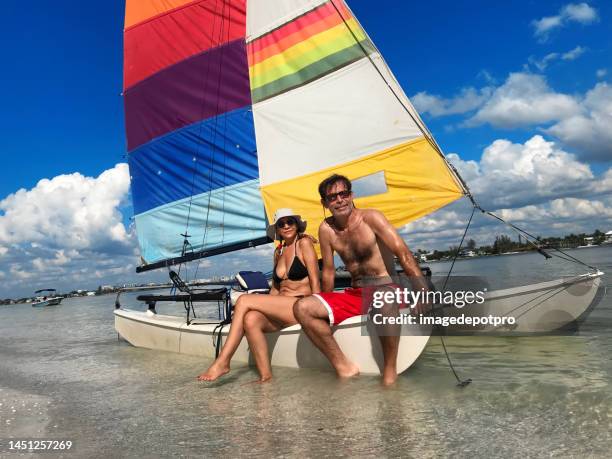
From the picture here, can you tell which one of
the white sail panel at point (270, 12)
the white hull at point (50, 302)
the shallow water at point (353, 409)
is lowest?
the white hull at point (50, 302)

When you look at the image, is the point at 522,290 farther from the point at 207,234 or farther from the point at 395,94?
the point at 207,234

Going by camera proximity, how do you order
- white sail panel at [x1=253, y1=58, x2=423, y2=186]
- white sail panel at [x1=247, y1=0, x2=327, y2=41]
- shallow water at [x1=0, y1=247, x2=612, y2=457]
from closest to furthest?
shallow water at [x1=0, y1=247, x2=612, y2=457], white sail panel at [x1=253, y1=58, x2=423, y2=186], white sail panel at [x1=247, y1=0, x2=327, y2=41]

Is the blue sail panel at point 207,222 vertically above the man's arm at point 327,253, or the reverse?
the blue sail panel at point 207,222

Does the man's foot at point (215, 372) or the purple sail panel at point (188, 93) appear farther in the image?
the purple sail panel at point (188, 93)

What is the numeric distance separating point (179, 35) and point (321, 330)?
6205mm

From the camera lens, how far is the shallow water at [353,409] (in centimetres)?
241

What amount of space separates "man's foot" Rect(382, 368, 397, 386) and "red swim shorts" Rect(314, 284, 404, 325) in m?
0.47

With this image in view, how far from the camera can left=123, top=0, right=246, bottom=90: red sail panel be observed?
725 cm

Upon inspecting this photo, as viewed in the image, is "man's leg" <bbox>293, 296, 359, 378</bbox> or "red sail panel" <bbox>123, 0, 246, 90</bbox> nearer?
"man's leg" <bbox>293, 296, 359, 378</bbox>

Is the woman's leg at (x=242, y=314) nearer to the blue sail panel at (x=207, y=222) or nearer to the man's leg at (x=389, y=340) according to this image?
the man's leg at (x=389, y=340)

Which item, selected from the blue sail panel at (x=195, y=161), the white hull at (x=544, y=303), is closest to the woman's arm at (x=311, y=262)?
the white hull at (x=544, y=303)

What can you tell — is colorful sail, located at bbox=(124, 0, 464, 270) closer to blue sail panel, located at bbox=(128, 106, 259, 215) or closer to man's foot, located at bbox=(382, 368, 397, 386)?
blue sail panel, located at bbox=(128, 106, 259, 215)

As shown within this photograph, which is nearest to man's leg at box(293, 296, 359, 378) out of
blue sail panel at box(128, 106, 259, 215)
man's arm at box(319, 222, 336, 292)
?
man's arm at box(319, 222, 336, 292)

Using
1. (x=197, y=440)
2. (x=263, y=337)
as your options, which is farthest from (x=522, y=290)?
(x=197, y=440)
